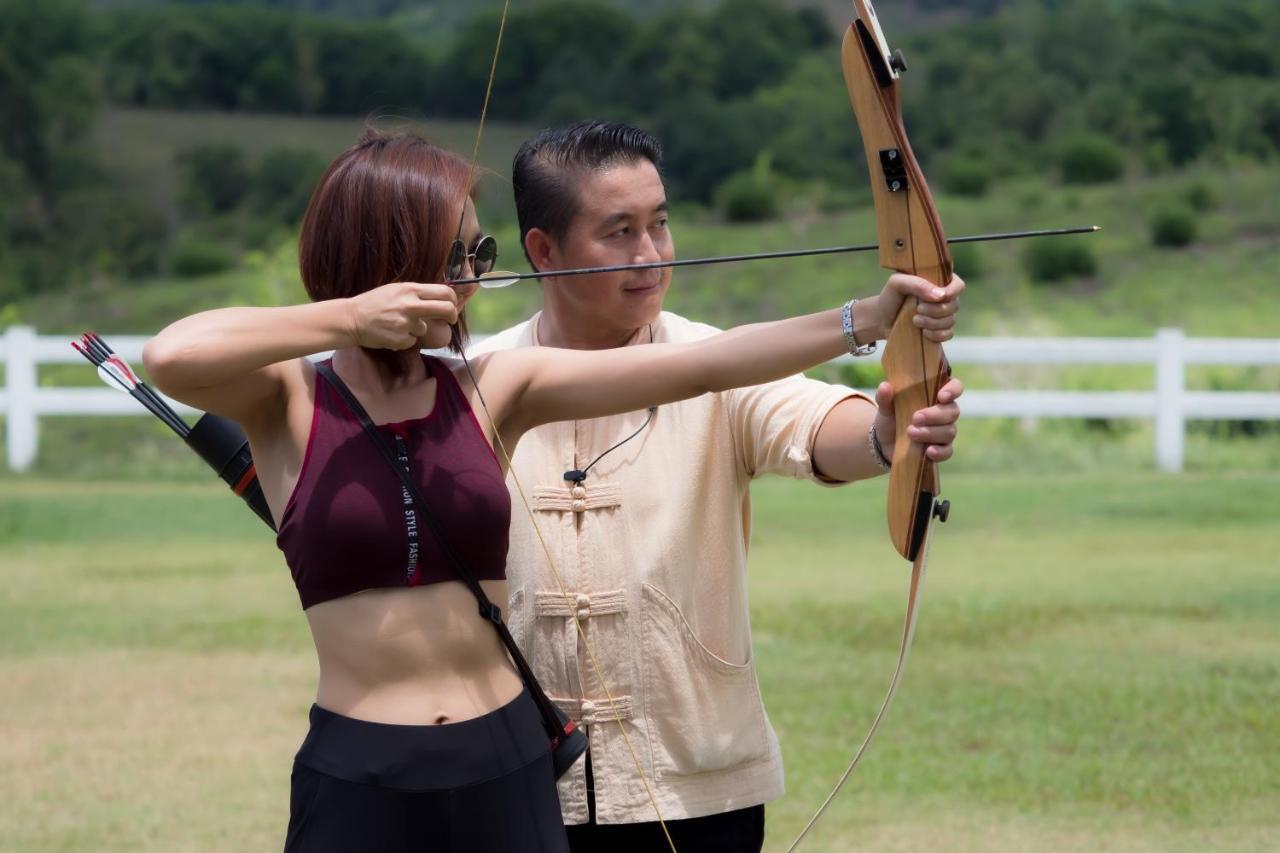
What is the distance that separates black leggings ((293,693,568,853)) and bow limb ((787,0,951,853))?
43cm

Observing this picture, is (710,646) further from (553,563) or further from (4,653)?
(4,653)

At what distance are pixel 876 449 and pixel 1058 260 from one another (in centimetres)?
3184

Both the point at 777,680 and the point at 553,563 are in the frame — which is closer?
the point at 553,563

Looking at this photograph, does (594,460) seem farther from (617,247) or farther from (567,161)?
(567,161)

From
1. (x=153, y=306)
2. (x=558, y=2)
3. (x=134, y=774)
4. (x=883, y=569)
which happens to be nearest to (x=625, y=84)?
(x=558, y=2)

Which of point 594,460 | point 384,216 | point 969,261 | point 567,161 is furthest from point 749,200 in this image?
point 384,216

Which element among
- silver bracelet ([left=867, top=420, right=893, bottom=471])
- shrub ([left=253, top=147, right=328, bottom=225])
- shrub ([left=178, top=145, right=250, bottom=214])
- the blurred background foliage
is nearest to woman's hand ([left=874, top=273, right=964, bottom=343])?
silver bracelet ([left=867, top=420, right=893, bottom=471])

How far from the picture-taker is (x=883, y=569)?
27.9 feet

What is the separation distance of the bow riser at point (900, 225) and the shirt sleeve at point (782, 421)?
22 cm

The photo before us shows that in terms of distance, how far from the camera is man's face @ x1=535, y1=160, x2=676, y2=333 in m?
2.60

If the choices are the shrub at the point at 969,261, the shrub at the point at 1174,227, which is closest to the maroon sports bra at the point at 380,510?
the shrub at the point at 969,261

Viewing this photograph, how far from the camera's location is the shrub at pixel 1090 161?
40.3 metres

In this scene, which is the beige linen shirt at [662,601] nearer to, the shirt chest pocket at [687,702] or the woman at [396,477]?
the shirt chest pocket at [687,702]

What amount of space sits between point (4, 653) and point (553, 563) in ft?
17.0
